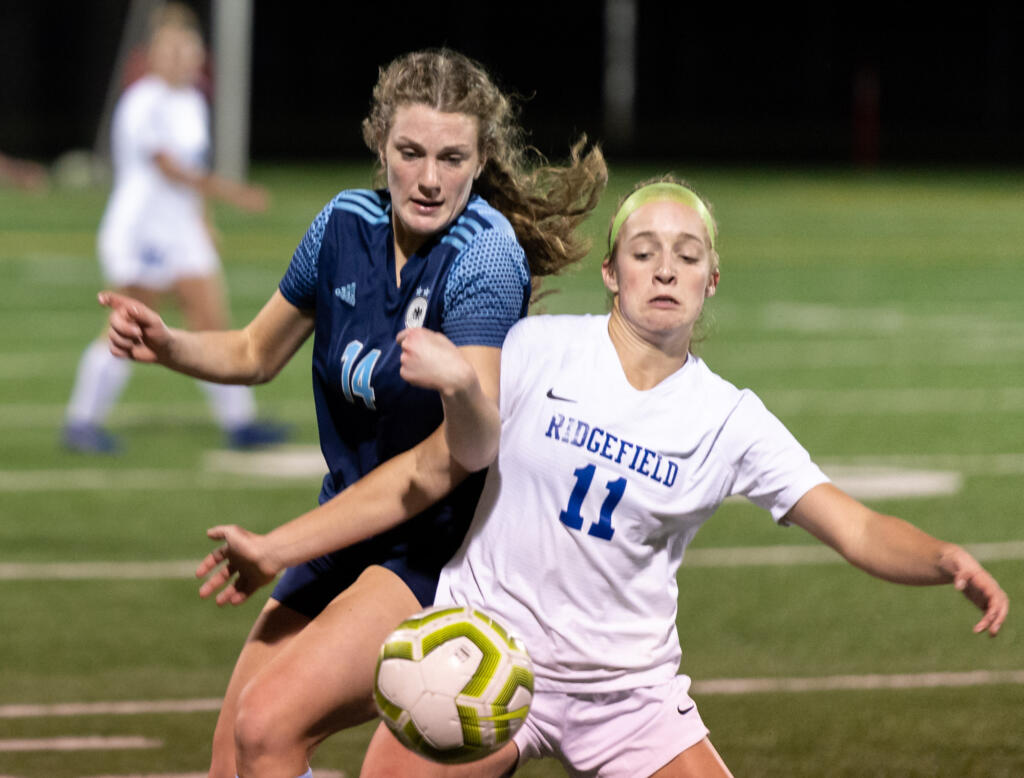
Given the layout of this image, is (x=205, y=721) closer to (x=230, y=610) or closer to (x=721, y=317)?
(x=230, y=610)

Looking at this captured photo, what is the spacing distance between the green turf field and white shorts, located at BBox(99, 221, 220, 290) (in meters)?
1.06

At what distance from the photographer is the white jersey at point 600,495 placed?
4.42m

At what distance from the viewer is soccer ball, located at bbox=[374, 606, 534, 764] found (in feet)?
14.0

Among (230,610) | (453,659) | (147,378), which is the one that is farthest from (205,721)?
(147,378)

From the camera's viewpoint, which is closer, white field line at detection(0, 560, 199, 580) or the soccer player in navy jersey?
the soccer player in navy jersey

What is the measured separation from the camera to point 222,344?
503 centimetres

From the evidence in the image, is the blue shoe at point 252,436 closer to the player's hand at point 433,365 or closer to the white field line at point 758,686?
the white field line at point 758,686

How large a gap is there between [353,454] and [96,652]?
3.12 m

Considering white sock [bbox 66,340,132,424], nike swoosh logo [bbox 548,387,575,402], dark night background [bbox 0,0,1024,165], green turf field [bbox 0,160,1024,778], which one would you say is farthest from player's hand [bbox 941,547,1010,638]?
dark night background [bbox 0,0,1024,165]

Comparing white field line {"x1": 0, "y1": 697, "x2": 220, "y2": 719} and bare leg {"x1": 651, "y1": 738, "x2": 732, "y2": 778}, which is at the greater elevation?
bare leg {"x1": 651, "y1": 738, "x2": 732, "y2": 778}

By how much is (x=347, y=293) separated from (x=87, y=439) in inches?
295

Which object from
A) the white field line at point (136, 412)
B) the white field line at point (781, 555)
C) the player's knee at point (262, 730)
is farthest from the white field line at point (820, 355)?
the player's knee at point (262, 730)

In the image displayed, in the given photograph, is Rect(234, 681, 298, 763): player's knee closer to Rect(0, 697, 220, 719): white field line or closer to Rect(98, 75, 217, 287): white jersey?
Rect(0, 697, 220, 719): white field line

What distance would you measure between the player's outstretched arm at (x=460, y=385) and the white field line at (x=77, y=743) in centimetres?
243
